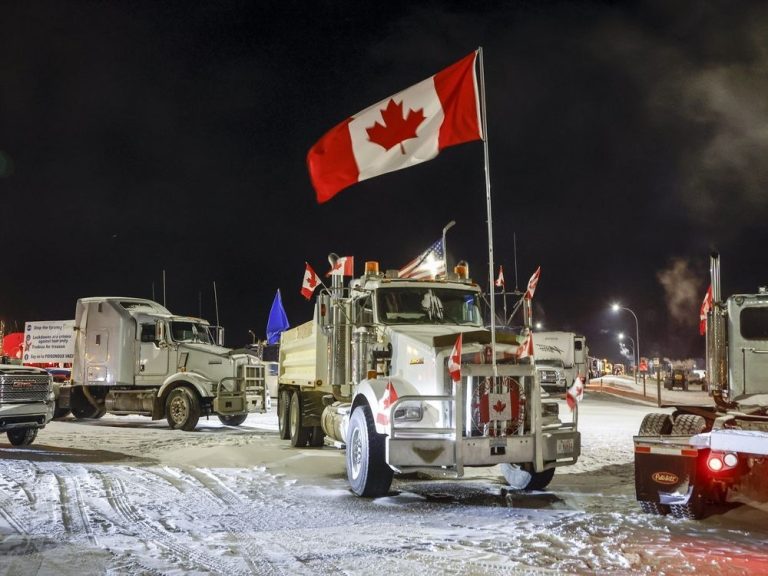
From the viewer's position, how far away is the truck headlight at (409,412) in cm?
807

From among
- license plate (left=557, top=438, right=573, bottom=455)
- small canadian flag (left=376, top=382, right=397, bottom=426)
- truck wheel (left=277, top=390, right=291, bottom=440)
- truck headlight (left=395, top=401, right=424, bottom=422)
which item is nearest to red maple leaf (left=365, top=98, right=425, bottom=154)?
small canadian flag (left=376, top=382, right=397, bottom=426)

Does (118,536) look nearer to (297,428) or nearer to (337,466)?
(337,466)

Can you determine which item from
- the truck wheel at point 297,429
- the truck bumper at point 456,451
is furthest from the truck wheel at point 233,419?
the truck bumper at point 456,451

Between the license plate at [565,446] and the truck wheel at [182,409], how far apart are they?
432 inches

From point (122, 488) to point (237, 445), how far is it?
5015 mm

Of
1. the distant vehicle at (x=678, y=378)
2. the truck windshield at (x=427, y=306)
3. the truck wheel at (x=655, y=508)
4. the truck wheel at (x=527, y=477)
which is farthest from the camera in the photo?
the distant vehicle at (x=678, y=378)

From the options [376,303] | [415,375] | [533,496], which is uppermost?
[376,303]

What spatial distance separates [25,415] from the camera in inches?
516

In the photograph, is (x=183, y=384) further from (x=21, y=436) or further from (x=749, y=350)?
(x=749, y=350)

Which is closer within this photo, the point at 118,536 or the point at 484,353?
the point at 118,536

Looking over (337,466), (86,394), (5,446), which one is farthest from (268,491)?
(86,394)

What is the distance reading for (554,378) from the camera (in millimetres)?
28250

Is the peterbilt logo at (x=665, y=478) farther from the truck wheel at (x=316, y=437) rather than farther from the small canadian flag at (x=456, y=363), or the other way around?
the truck wheel at (x=316, y=437)

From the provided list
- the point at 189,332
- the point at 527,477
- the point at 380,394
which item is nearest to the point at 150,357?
the point at 189,332
